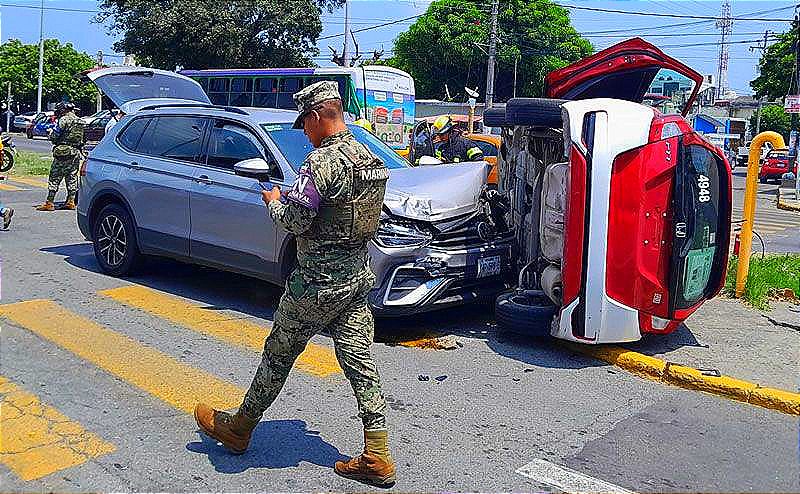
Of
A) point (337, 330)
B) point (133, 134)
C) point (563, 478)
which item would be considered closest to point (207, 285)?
point (133, 134)

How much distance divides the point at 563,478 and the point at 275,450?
1.56m

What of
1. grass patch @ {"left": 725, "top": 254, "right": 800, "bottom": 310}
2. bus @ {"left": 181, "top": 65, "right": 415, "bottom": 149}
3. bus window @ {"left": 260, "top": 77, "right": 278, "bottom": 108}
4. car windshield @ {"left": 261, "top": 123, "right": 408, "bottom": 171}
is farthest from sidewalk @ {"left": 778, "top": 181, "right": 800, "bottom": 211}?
car windshield @ {"left": 261, "top": 123, "right": 408, "bottom": 171}

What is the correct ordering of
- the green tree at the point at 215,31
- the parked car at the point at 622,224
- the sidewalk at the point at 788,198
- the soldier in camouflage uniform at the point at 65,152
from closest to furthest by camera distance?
the parked car at the point at 622,224, the soldier in camouflage uniform at the point at 65,152, the sidewalk at the point at 788,198, the green tree at the point at 215,31

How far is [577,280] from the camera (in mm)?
6129

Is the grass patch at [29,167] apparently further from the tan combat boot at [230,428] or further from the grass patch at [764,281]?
the tan combat boot at [230,428]

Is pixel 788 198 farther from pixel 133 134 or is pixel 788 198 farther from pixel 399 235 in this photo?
pixel 399 235

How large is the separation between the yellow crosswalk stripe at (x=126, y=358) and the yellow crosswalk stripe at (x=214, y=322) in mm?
598

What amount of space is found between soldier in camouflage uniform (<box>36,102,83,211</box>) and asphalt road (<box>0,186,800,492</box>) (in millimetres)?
7027

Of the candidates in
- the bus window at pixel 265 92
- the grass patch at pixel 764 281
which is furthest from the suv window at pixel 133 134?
the bus window at pixel 265 92

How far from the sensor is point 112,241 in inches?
351

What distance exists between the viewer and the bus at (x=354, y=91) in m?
25.0

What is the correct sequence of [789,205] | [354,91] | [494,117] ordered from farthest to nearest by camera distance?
[354,91]
[789,205]
[494,117]

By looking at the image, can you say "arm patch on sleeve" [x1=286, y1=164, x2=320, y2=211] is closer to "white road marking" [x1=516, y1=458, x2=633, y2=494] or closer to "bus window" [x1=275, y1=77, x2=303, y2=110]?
"white road marking" [x1=516, y1=458, x2=633, y2=494]

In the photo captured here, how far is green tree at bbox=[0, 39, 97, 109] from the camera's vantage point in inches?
2381
